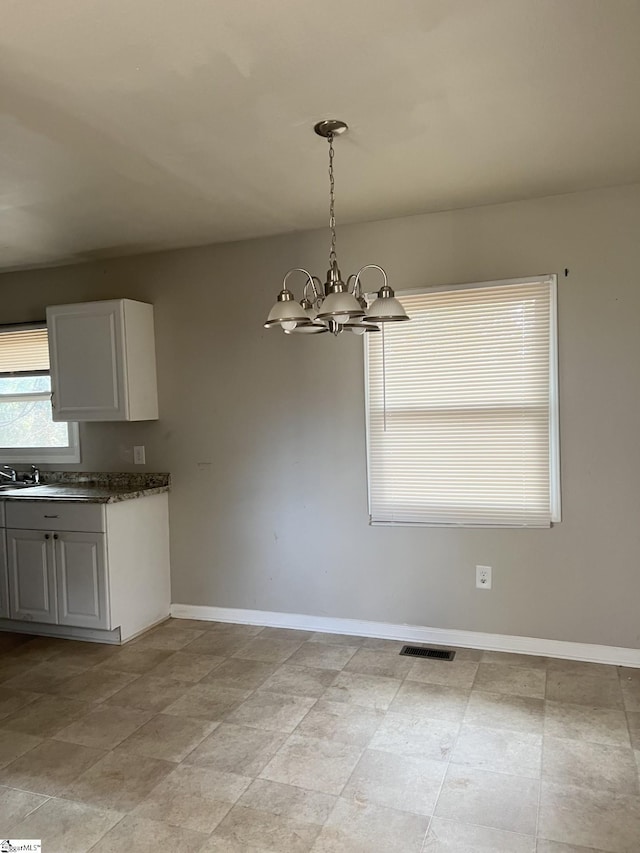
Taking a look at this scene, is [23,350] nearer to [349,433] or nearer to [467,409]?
[349,433]

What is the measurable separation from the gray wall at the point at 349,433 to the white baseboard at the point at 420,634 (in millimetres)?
50

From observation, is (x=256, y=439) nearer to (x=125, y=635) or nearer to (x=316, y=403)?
(x=316, y=403)

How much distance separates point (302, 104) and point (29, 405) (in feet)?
10.7

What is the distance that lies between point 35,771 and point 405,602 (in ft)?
6.49

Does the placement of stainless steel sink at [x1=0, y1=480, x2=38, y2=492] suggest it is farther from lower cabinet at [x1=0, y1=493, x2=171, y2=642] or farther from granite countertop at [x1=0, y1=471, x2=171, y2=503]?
lower cabinet at [x1=0, y1=493, x2=171, y2=642]

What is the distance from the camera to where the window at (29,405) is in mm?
4387

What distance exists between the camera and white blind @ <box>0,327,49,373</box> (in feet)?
14.4

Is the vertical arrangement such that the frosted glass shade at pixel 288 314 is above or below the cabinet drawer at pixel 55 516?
above

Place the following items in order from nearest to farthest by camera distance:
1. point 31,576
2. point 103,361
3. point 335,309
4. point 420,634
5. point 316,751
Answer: point 335,309, point 316,751, point 420,634, point 31,576, point 103,361

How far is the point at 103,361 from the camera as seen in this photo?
388 cm

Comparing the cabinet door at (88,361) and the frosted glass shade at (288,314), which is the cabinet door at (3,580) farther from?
the frosted glass shade at (288,314)

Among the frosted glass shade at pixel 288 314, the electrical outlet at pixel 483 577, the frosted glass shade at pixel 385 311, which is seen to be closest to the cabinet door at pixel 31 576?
the frosted glass shade at pixel 288 314

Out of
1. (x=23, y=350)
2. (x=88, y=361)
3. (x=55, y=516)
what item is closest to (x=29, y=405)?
(x=23, y=350)

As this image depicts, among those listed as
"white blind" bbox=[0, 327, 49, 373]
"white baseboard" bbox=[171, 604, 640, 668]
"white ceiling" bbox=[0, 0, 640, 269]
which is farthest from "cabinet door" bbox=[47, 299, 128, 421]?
"white baseboard" bbox=[171, 604, 640, 668]
